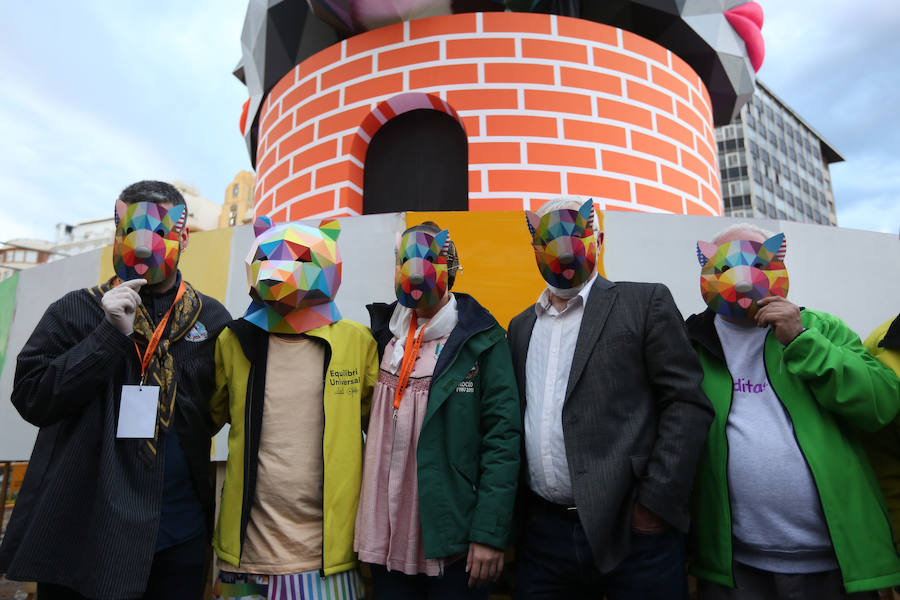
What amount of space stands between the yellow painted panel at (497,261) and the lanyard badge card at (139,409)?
5.99 ft

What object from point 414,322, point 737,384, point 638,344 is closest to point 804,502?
point 737,384

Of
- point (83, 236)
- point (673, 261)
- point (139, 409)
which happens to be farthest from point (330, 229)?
point (83, 236)

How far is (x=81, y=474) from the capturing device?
2008 mm

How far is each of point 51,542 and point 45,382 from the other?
0.53 metres

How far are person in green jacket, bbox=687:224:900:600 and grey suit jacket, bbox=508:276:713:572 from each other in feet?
0.63

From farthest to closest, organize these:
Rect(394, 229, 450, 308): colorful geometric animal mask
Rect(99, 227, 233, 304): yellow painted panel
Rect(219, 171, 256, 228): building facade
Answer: Rect(219, 171, 256, 228): building facade, Rect(99, 227, 233, 304): yellow painted panel, Rect(394, 229, 450, 308): colorful geometric animal mask

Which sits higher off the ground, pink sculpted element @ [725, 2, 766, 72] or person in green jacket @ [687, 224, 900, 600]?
pink sculpted element @ [725, 2, 766, 72]

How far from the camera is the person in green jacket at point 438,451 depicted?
201 cm

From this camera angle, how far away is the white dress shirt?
204cm

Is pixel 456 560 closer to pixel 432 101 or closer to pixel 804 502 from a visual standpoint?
pixel 804 502

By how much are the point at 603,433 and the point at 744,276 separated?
784 mm

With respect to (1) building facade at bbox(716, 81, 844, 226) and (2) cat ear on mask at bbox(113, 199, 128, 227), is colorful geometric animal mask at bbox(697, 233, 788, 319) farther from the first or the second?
(1) building facade at bbox(716, 81, 844, 226)

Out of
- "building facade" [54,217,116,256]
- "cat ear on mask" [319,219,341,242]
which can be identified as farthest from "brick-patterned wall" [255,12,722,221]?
"building facade" [54,217,116,256]

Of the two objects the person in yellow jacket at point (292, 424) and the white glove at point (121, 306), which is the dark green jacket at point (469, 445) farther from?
the white glove at point (121, 306)
